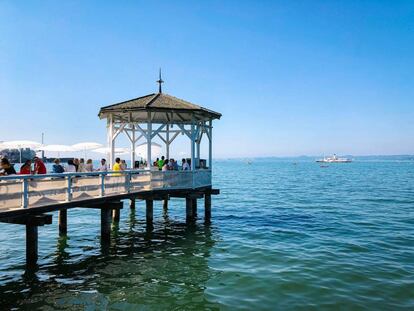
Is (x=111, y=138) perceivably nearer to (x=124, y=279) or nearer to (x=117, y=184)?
(x=117, y=184)

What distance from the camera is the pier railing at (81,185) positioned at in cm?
1052

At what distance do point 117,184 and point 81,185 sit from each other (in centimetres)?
203

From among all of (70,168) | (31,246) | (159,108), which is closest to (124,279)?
(31,246)

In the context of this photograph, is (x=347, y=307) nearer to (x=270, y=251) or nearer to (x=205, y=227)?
(x=270, y=251)

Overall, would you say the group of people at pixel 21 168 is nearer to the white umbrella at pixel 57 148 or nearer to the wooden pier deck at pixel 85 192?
the wooden pier deck at pixel 85 192

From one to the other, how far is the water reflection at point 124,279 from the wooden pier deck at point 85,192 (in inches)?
47.9

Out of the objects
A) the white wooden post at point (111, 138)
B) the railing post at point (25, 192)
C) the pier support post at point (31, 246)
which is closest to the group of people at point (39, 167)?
the white wooden post at point (111, 138)

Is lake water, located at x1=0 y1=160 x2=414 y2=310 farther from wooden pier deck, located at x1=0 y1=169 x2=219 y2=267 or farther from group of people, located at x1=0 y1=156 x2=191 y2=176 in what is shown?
group of people, located at x1=0 y1=156 x2=191 y2=176

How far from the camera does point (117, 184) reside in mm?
14914

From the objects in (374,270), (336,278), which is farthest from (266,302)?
(374,270)

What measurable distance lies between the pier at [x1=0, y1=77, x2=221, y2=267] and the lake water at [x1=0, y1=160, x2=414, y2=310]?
4.19 ft

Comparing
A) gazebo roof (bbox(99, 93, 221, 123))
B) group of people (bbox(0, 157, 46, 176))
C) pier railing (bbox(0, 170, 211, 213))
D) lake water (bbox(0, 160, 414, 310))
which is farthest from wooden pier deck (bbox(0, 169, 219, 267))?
gazebo roof (bbox(99, 93, 221, 123))

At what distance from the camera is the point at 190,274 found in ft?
39.1

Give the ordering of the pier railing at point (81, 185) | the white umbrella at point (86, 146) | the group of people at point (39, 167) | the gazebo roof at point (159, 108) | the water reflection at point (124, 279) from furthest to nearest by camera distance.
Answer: the white umbrella at point (86, 146)
the gazebo roof at point (159, 108)
the group of people at point (39, 167)
the pier railing at point (81, 185)
the water reflection at point (124, 279)
